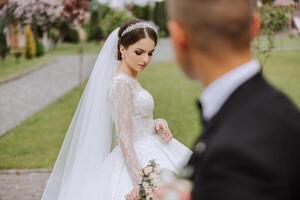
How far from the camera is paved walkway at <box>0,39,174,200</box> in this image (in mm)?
7086

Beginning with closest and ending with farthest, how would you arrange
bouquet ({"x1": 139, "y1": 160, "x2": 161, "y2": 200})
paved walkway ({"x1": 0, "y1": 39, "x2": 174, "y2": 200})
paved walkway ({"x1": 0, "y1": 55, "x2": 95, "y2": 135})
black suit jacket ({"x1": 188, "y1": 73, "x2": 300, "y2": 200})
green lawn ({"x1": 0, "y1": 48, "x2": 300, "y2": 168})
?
black suit jacket ({"x1": 188, "y1": 73, "x2": 300, "y2": 200}), bouquet ({"x1": 139, "y1": 160, "x2": 161, "y2": 200}), paved walkway ({"x1": 0, "y1": 39, "x2": 174, "y2": 200}), green lawn ({"x1": 0, "y1": 48, "x2": 300, "y2": 168}), paved walkway ({"x1": 0, "y1": 55, "x2": 95, "y2": 135})

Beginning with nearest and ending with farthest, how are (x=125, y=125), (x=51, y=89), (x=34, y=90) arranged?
1. (x=125, y=125)
2. (x=34, y=90)
3. (x=51, y=89)

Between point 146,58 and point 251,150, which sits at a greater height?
point 251,150

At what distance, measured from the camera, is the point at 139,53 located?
4070 mm

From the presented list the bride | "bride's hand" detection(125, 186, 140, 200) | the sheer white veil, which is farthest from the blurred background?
"bride's hand" detection(125, 186, 140, 200)

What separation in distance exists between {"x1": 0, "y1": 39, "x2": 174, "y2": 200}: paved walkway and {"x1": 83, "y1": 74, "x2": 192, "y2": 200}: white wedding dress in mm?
2633

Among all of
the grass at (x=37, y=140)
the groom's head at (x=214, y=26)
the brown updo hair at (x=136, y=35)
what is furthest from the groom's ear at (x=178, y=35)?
the grass at (x=37, y=140)

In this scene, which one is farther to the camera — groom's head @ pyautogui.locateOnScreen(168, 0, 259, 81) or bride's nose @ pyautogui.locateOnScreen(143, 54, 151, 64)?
bride's nose @ pyautogui.locateOnScreen(143, 54, 151, 64)

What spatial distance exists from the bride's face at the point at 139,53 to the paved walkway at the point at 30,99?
3063 millimetres

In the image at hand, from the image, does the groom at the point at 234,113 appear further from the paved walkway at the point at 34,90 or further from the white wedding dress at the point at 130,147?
the paved walkway at the point at 34,90

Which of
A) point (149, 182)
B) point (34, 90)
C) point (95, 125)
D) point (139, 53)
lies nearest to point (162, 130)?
point (95, 125)

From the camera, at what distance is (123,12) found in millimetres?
24891

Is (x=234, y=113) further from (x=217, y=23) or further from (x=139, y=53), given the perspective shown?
(x=139, y=53)

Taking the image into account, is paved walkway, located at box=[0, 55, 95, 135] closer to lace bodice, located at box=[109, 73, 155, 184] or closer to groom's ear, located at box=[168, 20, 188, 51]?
lace bodice, located at box=[109, 73, 155, 184]
